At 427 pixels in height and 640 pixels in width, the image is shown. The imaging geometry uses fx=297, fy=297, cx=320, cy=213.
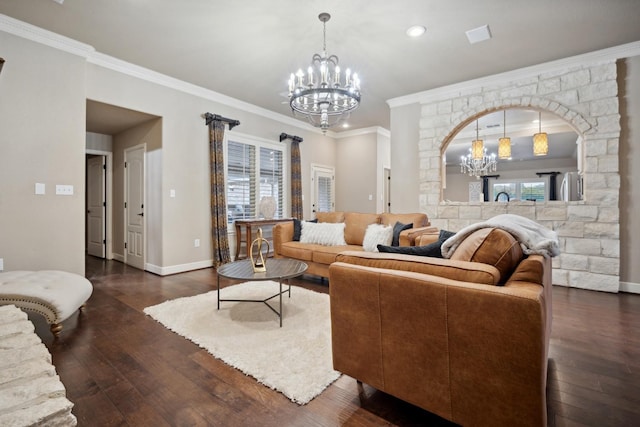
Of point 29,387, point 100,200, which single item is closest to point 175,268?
point 100,200

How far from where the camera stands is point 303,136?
6820 millimetres

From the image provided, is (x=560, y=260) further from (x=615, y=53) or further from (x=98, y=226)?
(x=98, y=226)

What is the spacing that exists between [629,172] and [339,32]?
12.6 feet

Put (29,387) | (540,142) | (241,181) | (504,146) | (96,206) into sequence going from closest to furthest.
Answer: (29,387) → (540,142) → (504,146) → (241,181) → (96,206)

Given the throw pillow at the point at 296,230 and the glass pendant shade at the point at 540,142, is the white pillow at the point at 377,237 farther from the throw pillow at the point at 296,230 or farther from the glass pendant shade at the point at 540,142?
the glass pendant shade at the point at 540,142

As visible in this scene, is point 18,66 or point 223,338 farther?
point 18,66

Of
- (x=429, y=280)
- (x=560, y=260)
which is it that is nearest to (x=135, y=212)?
(x=429, y=280)

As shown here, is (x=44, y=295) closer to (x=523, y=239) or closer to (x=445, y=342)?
(x=445, y=342)

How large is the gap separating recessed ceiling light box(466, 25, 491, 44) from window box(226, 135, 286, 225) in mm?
3850

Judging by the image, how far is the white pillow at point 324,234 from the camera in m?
4.00

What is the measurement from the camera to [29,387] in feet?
3.27

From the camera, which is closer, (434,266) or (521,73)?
(434,266)

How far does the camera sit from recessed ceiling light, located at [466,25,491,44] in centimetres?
317

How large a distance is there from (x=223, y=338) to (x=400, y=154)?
4.17 m
